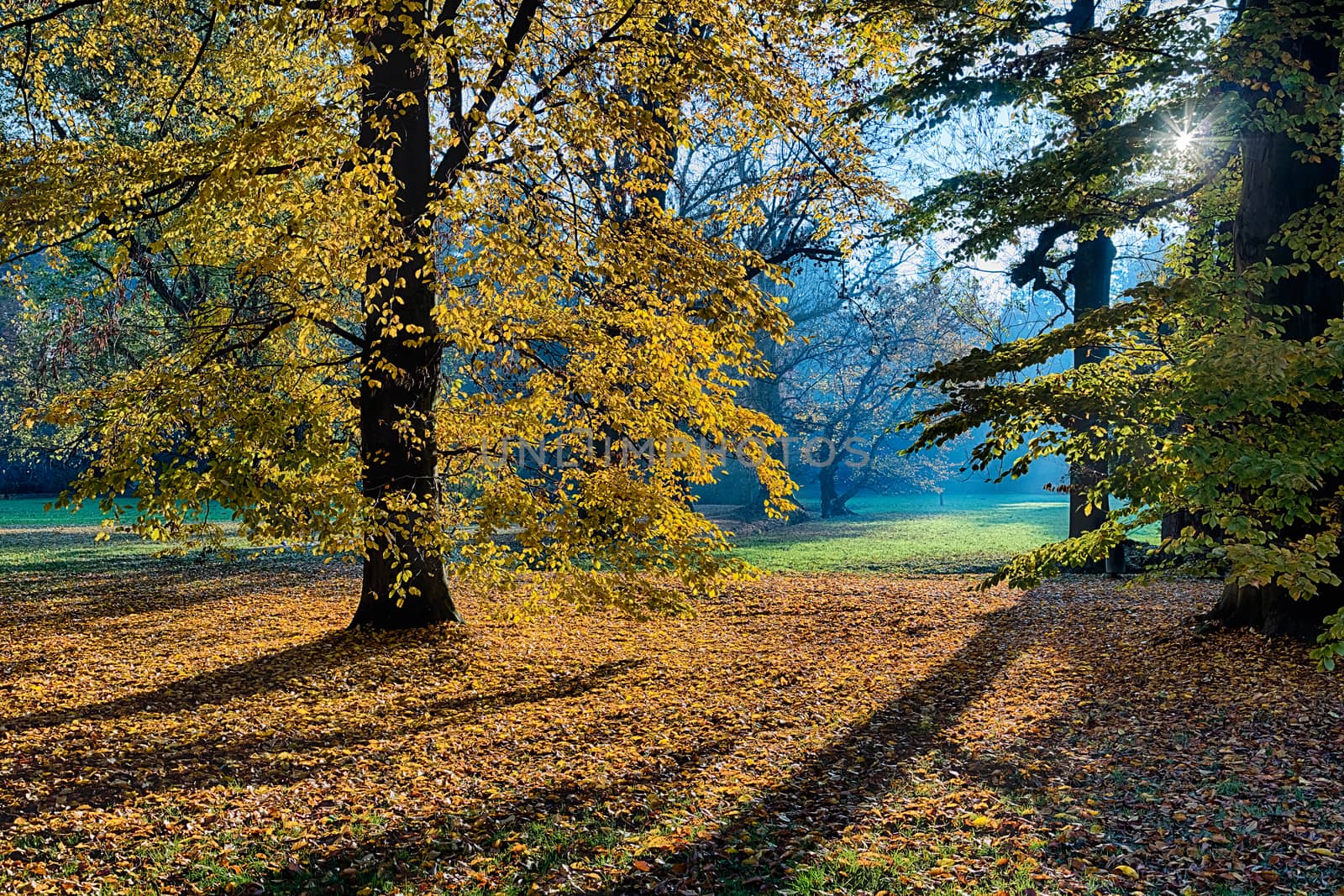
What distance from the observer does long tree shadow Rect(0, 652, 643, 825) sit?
18.5 ft

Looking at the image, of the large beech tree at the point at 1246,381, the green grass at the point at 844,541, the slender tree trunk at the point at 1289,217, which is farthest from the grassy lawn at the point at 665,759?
the green grass at the point at 844,541

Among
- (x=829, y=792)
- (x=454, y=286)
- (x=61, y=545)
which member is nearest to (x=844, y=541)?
(x=454, y=286)

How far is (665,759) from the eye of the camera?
250 inches

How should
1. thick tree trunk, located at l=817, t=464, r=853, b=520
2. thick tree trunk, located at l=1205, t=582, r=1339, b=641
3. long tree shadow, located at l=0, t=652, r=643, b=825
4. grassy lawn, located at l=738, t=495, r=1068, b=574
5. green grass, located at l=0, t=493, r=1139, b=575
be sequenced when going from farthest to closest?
thick tree trunk, located at l=817, t=464, r=853, b=520
grassy lawn, located at l=738, t=495, r=1068, b=574
green grass, located at l=0, t=493, r=1139, b=575
thick tree trunk, located at l=1205, t=582, r=1339, b=641
long tree shadow, located at l=0, t=652, r=643, b=825

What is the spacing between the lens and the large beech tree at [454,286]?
23.6 feet

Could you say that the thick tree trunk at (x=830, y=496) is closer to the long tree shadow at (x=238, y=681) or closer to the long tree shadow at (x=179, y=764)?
the long tree shadow at (x=238, y=681)

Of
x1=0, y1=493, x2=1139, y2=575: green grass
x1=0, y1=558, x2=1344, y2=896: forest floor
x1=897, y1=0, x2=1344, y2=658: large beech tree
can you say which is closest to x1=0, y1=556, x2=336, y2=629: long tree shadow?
x1=0, y1=558, x2=1344, y2=896: forest floor

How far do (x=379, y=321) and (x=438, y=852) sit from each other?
16.3 ft

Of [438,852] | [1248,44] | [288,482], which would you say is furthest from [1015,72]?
[438,852]

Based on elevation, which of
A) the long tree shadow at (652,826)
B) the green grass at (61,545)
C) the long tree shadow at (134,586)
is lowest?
the long tree shadow at (652,826)

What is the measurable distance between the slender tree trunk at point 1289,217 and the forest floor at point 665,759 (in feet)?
1.59

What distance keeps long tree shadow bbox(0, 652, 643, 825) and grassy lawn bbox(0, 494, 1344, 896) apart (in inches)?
1.0

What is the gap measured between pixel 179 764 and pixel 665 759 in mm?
3199

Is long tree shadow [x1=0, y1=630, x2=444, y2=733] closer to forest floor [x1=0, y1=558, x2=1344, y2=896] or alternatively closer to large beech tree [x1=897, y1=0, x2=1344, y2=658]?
forest floor [x1=0, y1=558, x2=1344, y2=896]
